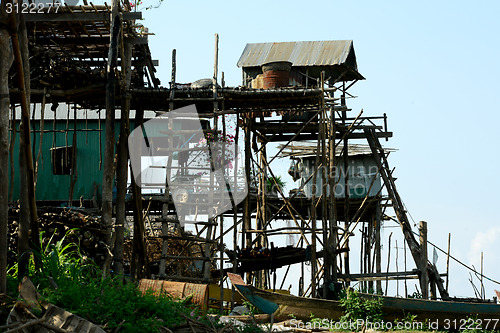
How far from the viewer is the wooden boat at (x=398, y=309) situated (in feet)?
48.2

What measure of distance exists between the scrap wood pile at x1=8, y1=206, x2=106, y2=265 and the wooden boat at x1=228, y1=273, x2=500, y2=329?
3.27 m

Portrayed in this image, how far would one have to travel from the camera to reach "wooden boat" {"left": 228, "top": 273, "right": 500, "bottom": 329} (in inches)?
579

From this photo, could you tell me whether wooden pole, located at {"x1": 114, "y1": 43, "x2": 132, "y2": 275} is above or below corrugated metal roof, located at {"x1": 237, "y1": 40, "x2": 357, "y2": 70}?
below

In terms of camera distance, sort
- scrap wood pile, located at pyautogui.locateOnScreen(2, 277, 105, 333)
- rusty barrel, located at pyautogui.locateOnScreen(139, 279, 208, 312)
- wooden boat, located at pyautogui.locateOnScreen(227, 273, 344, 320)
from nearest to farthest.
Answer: scrap wood pile, located at pyautogui.locateOnScreen(2, 277, 105, 333) → rusty barrel, located at pyautogui.locateOnScreen(139, 279, 208, 312) → wooden boat, located at pyautogui.locateOnScreen(227, 273, 344, 320)

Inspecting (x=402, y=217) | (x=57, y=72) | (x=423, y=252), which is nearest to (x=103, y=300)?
(x=57, y=72)

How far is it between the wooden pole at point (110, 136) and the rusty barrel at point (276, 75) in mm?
7151

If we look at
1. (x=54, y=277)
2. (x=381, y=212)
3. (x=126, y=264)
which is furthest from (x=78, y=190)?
(x=54, y=277)

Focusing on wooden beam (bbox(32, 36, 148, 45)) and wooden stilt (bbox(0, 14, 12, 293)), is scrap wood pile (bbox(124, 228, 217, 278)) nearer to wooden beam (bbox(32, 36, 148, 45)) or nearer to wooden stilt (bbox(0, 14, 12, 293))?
wooden beam (bbox(32, 36, 148, 45))

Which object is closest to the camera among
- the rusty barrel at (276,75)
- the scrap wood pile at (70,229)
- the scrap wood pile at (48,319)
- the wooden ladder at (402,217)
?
the scrap wood pile at (48,319)

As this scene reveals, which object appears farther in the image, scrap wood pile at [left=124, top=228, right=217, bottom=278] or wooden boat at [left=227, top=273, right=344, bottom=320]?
scrap wood pile at [left=124, top=228, right=217, bottom=278]

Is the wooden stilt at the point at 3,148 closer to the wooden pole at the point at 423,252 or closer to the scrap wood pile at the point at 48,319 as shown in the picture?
the scrap wood pile at the point at 48,319

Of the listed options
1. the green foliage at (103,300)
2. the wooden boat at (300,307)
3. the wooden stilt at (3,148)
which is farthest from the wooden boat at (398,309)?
the wooden stilt at (3,148)

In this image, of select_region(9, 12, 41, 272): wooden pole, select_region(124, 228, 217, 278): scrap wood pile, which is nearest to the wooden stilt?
select_region(9, 12, 41, 272): wooden pole

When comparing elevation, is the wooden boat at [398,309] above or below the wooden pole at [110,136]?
below
